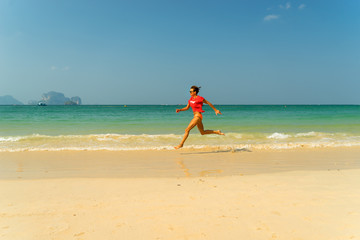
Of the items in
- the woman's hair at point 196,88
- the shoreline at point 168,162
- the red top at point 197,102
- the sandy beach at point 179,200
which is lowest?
the shoreline at point 168,162

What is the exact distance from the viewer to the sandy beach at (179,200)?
3133mm

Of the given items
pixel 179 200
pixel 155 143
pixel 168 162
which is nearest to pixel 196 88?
pixel 168 162

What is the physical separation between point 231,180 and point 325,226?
2260 mm

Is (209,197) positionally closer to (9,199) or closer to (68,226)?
(68,226)

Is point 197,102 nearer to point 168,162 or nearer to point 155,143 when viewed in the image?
point 168,162

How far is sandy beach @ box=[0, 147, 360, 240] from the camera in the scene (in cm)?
313

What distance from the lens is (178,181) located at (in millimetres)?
5348

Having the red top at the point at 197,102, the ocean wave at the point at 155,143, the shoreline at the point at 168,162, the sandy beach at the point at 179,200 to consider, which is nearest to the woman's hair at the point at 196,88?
the red top at the point at 197,102

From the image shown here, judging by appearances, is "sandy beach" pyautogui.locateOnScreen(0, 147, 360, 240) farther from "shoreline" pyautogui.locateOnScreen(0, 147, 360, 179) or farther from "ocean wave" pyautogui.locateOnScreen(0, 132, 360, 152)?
"ocean wave" pyautogui.locateOnScreen(0, 132, 360, 152)

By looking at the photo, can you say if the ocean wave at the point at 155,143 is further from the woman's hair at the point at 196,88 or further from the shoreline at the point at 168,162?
the woman's hair at the point at 196,88

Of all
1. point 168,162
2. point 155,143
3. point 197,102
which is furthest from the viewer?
point 155,143

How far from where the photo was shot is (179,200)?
4.13 meters

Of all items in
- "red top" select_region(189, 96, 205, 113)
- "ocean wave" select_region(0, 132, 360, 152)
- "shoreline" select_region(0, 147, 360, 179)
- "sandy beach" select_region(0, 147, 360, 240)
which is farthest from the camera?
"ocean wave" select_region(0, 132, 360, 152)

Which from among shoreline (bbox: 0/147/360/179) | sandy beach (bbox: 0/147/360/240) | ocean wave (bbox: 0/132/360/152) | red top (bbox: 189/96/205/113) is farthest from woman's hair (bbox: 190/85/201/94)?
sandy beach (bbox: 0/147/360/240)
